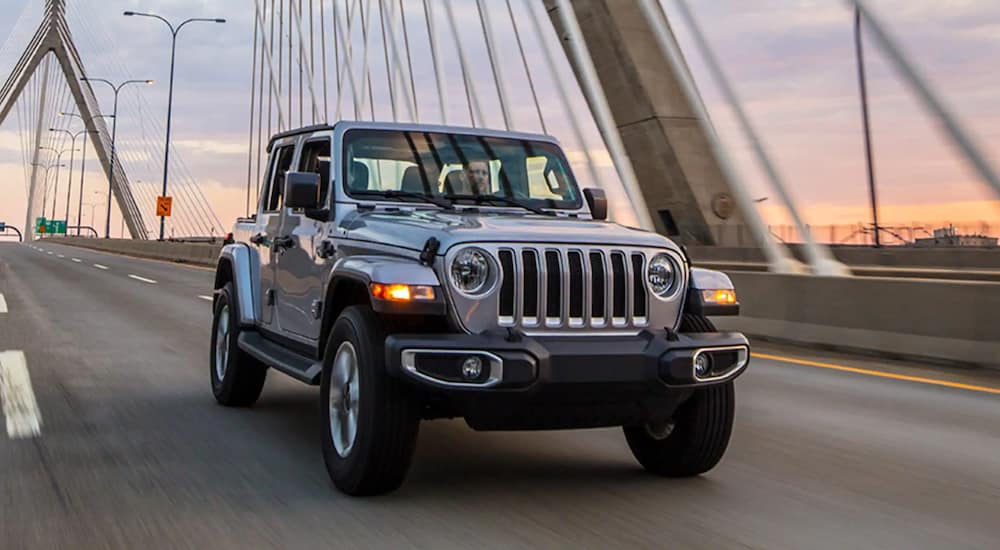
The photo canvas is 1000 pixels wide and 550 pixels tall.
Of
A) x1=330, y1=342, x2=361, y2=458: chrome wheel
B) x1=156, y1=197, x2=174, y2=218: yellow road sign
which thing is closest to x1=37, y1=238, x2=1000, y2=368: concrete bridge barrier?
x1=330, y1=342, x2=361, y2=458: chrome wheel

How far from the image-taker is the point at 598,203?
249 inches

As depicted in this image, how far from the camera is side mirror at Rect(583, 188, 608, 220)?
6.32 metres

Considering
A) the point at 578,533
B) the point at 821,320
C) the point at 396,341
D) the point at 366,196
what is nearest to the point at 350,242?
the point at 366,196

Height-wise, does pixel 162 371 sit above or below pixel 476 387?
Result: below

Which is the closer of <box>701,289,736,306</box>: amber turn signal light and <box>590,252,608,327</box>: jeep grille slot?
<box>590,252,608,327</box>: jeep grille slot

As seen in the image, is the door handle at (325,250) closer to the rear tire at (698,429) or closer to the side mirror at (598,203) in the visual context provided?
the side mirror at (598,203)

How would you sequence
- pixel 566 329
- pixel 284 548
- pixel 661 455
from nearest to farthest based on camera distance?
pixel 284 548 < pixel 566 329 < pixel 661 455

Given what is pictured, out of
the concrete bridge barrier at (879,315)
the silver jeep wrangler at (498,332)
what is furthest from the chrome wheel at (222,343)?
the concrete bridge barrier at (879,315)

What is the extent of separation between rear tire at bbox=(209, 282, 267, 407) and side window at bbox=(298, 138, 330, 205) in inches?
44.2

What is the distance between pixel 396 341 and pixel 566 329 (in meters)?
0.73

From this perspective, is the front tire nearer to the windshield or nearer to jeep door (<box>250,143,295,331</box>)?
the windshield

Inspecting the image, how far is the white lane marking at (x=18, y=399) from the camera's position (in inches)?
250

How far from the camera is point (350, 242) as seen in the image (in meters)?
5.45

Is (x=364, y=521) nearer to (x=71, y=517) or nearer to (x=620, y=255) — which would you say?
(x=71, y=517)
